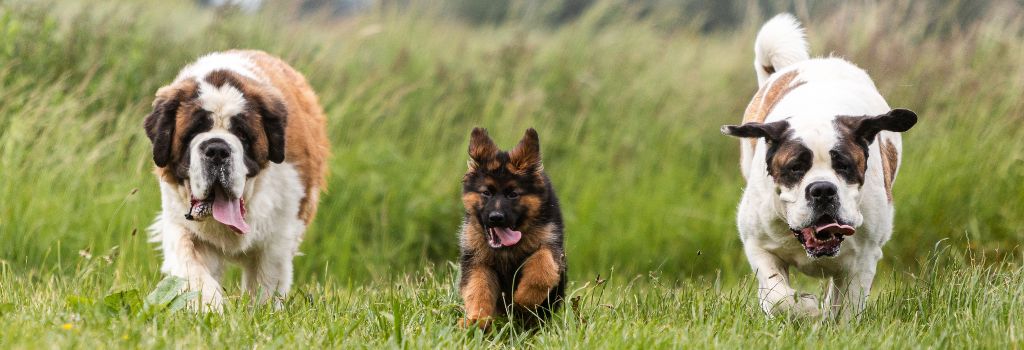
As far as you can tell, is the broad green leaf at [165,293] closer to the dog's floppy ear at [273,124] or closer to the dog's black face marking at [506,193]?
the dog's floppy ear at [273,124]

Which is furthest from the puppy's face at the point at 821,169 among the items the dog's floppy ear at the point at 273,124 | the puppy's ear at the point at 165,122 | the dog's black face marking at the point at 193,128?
the puppy's ear at the point at 165,122

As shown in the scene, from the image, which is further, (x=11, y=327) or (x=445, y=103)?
(x=445, y=103)

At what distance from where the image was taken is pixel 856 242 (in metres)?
5.50

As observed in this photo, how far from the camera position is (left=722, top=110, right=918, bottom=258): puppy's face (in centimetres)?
504

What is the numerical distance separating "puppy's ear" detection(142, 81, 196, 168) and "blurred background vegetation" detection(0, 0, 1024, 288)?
1984 mm

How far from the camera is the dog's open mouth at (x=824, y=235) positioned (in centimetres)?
505

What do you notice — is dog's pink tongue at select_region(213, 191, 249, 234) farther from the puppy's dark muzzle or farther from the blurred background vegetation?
the blurred background vegetation

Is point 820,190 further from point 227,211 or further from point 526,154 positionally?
point 227,211

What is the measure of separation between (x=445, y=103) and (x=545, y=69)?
1.43 m

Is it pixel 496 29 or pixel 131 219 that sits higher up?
pixel 496 29

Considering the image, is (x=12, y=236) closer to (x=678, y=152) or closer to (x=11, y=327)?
(x=11, y=327)

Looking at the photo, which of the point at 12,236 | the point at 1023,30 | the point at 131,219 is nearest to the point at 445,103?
the point at 131,219

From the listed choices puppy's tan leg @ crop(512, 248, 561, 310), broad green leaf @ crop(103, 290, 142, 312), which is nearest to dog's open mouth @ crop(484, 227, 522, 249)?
puppy's tan leg @ crop(512, 248, 561, 310)

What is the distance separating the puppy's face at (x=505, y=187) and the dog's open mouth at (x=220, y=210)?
1.25 m
